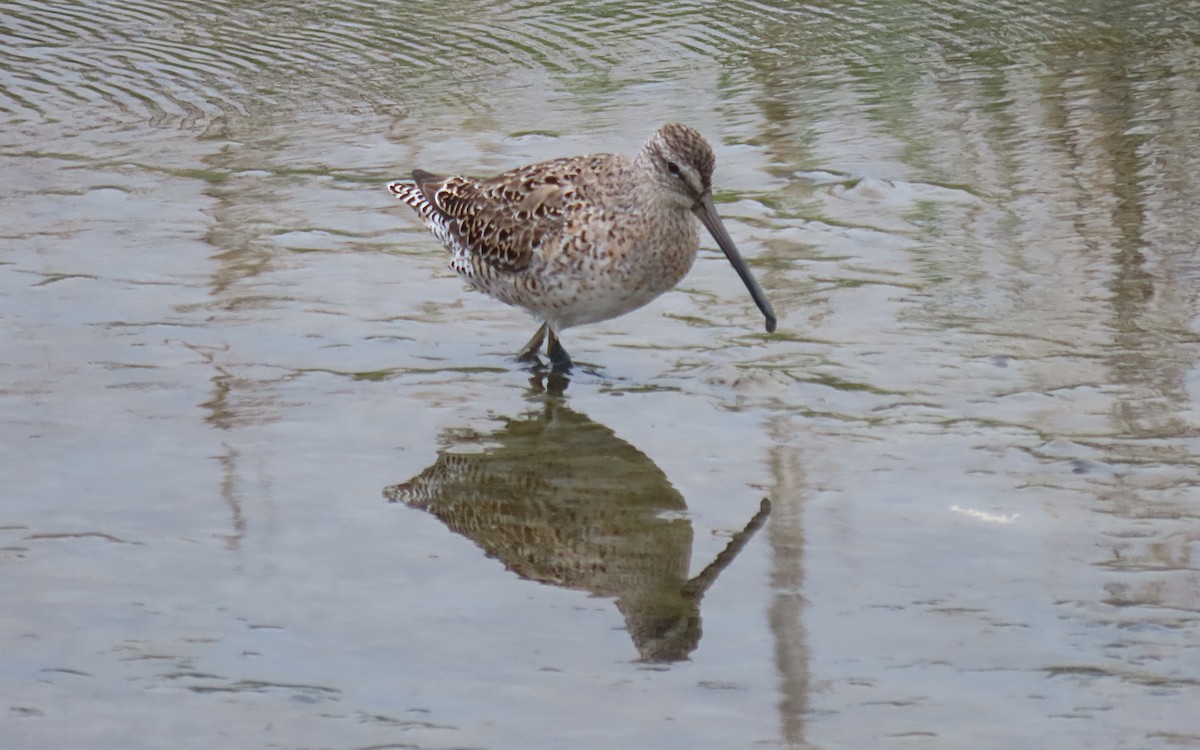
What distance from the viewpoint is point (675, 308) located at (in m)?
6.73

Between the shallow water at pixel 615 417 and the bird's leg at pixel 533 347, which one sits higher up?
the shallow water at pixel 615 417

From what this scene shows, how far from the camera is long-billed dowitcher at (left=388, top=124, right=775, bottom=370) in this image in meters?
5.93

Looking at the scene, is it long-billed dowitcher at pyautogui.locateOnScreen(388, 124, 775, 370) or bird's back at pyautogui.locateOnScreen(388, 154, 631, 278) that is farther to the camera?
bird's back at pyautogui.locateOnScreen(388, 154, 631, 278)

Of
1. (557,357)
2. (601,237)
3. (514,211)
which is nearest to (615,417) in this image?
(557,357)

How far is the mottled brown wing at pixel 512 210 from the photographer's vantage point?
6152mm

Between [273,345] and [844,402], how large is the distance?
7.10 ft

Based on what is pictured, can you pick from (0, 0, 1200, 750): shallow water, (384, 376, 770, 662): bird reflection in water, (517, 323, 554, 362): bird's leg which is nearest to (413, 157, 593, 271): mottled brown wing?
(517, 323, 554, 362): bird's leg

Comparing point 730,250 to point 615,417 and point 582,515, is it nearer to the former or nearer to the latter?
point 615,417

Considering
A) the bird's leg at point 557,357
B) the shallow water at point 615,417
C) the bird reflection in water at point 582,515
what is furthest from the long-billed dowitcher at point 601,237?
the bird reflection in water at point 582,515

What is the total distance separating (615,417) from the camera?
5.61m

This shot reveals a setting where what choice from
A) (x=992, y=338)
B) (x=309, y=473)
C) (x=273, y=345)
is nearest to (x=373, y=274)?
(x=273, y=345)

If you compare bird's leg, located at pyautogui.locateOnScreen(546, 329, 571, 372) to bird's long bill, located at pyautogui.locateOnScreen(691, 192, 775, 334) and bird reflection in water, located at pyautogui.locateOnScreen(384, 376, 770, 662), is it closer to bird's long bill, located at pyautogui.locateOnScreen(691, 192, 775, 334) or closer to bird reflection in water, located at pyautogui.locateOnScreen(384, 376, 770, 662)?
bird reflection in water, located at pyautogui.locateOnScreen(384, 376, 770, 662)

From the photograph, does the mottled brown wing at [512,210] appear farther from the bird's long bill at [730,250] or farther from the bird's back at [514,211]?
the bird's long bill at [730,250]

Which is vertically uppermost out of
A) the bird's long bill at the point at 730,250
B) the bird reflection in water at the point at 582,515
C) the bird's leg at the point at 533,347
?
the bird's long bill at the point at 730,250
